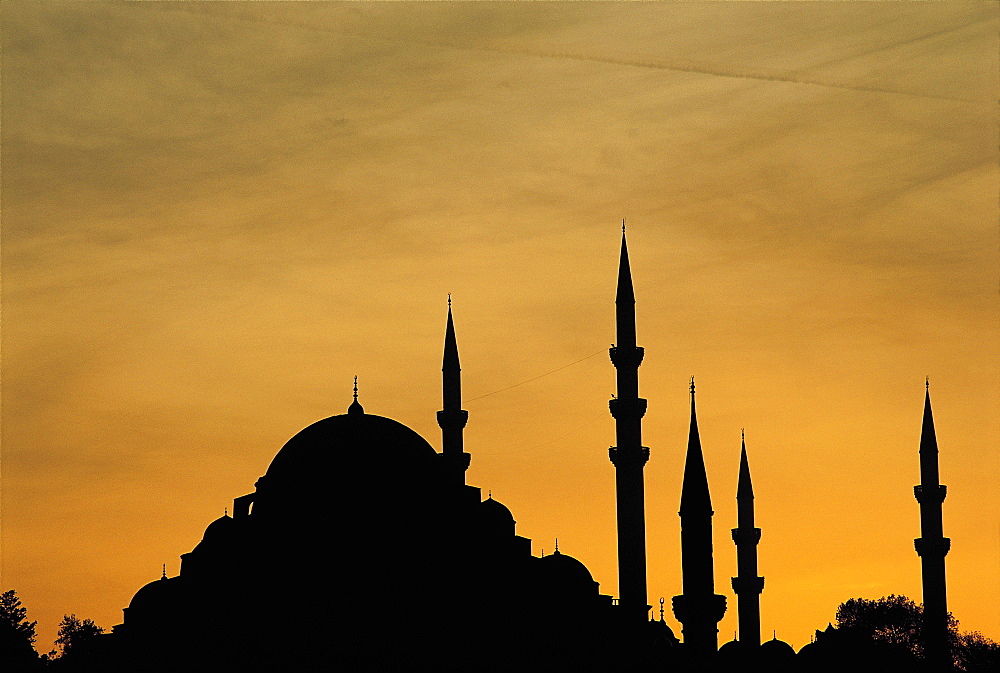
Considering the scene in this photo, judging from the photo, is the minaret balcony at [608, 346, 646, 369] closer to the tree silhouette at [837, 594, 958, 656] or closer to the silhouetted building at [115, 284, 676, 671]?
the silhouetted building at [115, 284, 676, 671]

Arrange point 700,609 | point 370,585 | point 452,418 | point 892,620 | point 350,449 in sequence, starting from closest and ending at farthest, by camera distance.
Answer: point 700,609 < point 370,585 < point 350,449 < point 452,418 < point 892,620

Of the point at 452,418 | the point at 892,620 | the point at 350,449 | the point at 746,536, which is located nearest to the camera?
the point at 350,449

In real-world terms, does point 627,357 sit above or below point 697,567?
above

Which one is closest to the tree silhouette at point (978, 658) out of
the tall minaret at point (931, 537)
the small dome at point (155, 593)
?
the tall minaret at point (931, 537)

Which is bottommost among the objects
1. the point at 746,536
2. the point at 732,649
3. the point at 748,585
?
the point at 732,649

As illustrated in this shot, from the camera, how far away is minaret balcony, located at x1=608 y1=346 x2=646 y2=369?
1884 inches

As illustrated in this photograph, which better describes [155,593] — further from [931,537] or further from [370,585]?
[931,537]

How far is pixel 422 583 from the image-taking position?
145ft

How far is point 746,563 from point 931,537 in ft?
25.9

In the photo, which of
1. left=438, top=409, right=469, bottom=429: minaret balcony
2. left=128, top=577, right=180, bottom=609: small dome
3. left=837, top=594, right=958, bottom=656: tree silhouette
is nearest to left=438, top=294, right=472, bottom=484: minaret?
left=438, top=409, right=469, bottom=429: minaret balcony

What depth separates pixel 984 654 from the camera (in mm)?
52281

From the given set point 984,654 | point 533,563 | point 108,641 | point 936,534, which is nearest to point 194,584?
point 108,641

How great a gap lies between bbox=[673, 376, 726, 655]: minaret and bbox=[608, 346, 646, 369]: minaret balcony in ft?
17.9

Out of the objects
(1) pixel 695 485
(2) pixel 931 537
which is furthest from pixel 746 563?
(1) pixel 695 485
